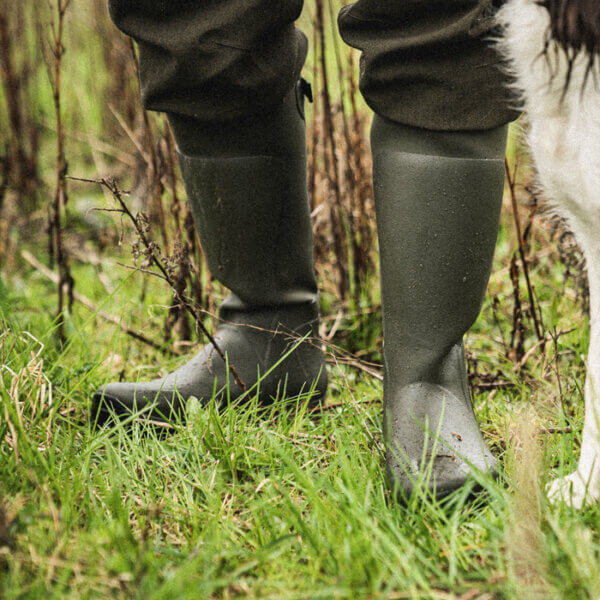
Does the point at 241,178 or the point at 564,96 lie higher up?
the point at 564,96

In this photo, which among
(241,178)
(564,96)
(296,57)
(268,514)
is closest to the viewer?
(564,96)

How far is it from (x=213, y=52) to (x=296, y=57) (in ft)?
0.58

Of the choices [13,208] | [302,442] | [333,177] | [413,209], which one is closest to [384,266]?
[413,209]

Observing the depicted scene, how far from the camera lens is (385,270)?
113 centimetres

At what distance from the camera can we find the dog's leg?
917 millimetres

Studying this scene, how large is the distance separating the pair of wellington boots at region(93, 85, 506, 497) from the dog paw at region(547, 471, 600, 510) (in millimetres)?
111

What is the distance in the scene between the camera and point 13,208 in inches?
116

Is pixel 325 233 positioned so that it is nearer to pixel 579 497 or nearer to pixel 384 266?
pixel 384 266

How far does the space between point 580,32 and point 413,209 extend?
0.38 meters

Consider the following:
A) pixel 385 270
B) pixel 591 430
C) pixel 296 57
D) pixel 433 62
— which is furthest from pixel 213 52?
pixel 591 430

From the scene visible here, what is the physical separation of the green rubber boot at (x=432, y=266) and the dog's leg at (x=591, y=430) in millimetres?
121

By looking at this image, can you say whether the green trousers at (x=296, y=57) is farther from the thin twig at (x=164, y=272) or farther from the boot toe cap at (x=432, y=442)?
the boot toe cap at (x=432, y=442)

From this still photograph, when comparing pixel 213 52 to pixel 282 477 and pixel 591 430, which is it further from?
pixel 591 430

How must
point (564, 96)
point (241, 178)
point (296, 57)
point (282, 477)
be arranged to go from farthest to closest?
point (241, 178) < point (296, 57) < point (282, 477) < point (564, 96)
